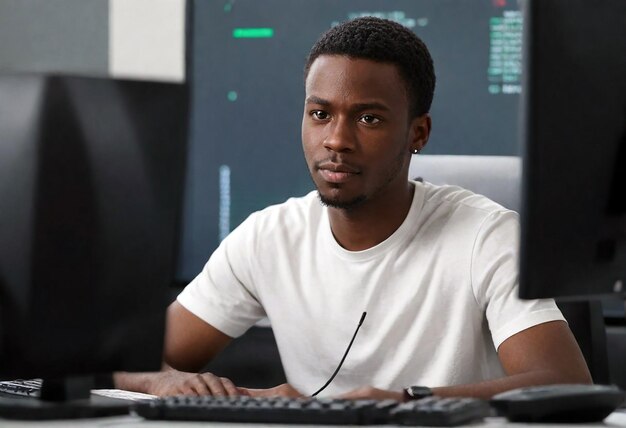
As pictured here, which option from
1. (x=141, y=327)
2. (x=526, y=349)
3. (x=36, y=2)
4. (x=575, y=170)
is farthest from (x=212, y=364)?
(x=36, y=2)

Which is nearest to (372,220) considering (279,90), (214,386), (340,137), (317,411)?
(340,137)

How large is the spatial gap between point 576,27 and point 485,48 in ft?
5.38

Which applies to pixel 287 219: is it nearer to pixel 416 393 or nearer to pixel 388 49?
pixel 388 49

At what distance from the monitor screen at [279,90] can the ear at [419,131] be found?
822 millimetres

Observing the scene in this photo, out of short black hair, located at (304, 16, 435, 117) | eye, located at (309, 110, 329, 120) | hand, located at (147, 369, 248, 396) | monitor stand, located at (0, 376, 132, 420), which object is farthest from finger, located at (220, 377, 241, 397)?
short black hair, located at (304, 16, 435, 117)

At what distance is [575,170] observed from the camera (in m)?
1.28

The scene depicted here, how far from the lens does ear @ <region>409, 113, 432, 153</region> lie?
80.8 inches

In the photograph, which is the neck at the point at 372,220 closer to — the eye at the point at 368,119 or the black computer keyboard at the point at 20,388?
the eye at the point at 368,119

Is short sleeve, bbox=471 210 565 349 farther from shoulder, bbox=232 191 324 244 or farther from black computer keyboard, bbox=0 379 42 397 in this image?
black computer keyboard, bbox=0 379 42 397

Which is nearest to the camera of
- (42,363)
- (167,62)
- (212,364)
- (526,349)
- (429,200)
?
(42,363)

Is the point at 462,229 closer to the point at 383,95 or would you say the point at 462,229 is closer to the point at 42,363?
the point at 383,95

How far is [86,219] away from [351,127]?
2.39 feet

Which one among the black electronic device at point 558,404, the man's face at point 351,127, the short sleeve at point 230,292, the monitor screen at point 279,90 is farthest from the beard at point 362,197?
the monitor screen at point 279,90

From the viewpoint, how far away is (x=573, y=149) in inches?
50.4
